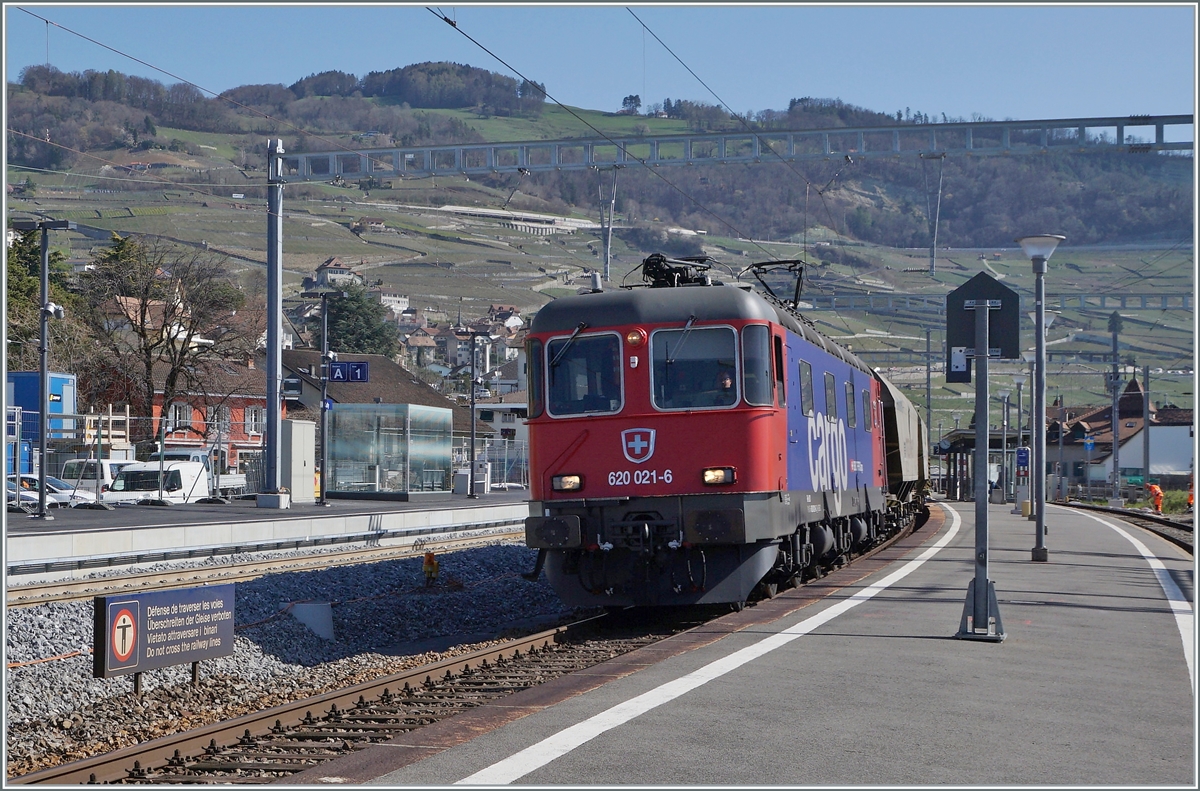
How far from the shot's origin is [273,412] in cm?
3116

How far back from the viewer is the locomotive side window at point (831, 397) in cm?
1670

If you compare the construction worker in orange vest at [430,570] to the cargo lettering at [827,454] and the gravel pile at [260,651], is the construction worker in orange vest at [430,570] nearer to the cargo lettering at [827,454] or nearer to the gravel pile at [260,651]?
the gravel pile at [260,651]

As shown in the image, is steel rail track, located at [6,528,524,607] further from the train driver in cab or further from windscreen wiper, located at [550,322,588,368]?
the train driver in cab

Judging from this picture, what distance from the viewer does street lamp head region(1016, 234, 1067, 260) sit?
16.4 metres

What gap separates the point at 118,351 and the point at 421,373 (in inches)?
2607

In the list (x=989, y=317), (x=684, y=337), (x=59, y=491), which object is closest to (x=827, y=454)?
(x=684, y=337)

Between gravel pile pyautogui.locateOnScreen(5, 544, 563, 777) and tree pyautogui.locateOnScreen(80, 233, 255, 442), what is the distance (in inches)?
1376

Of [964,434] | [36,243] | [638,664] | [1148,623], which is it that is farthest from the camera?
[36,243]

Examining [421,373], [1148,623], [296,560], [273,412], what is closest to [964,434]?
[273,412]

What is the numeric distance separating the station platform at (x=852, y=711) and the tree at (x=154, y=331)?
44439 millimetres

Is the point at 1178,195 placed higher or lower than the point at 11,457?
higher

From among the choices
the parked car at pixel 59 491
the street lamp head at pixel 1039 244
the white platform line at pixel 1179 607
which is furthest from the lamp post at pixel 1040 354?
the parked car at pixel 59 491

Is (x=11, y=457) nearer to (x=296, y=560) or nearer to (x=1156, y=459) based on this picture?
(x=296, y=560)

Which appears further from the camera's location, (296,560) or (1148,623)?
(296,560)
